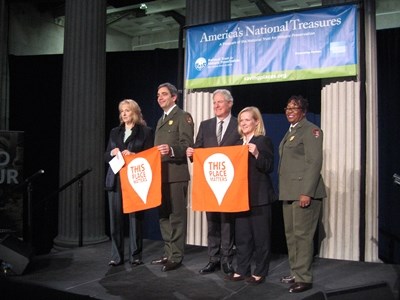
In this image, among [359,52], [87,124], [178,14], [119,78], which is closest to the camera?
[359,52]

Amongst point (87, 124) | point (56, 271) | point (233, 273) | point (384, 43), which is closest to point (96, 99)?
point (87, 124)

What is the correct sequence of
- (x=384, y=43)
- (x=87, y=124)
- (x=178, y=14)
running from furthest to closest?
(x=178, y=14) < (x=87, y=124) < (x=384, y=43)

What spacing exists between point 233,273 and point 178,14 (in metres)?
6.37

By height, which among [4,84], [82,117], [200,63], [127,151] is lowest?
[127,151]

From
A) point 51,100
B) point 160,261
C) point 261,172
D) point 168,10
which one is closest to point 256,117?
point 261,172

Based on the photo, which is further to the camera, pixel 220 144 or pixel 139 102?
pixel 139 102

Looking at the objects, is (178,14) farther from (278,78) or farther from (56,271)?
(56,271)

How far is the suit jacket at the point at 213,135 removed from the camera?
3.46 metres

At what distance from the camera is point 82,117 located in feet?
18.3

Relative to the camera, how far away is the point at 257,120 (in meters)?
3.22

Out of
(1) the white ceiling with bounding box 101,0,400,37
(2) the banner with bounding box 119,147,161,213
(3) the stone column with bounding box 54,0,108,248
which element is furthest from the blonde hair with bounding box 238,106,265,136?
(1) the white ceiling with bounding box 101,0,400,37

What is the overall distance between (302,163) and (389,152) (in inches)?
83.5

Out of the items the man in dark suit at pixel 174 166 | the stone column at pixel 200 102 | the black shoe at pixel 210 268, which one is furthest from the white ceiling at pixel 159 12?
the black shoe at pixel 210 268

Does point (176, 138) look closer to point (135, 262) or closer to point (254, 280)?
point (135, 262)
